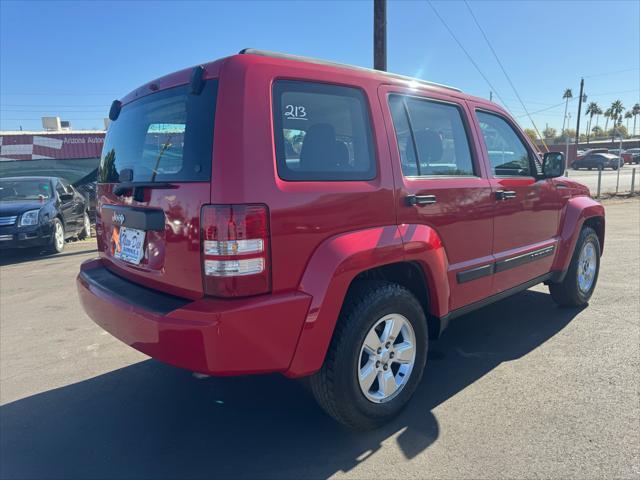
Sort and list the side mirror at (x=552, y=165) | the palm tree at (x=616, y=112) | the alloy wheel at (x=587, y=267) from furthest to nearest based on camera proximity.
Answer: the palm tree at (x=616, y=112), the alloy wheel at (x=587, y=267), the side mirror at (x=552, y=165)

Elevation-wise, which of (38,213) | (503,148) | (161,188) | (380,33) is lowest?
(38,213)

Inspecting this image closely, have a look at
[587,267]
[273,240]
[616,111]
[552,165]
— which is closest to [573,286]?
[587,267]

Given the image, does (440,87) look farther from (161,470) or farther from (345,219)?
(161,470)

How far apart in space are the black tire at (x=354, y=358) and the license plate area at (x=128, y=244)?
1200 mm

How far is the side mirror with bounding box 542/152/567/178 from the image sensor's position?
3969 mm

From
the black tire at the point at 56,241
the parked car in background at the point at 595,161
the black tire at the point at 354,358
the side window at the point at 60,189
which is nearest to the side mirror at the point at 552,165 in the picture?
the black tire at the point at 354,358

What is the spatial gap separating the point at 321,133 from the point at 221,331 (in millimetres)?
1167

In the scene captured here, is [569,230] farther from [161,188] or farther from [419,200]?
[161,188]

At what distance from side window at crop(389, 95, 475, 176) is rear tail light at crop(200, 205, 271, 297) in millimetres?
1112

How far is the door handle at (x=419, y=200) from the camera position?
2.76 m

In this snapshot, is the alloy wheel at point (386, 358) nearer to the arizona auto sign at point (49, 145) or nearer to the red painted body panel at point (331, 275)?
the red painted body panel at point (331, 275)

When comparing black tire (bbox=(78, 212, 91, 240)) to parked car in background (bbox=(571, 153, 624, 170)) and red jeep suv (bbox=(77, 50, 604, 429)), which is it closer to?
red jeep suv (bbox=(77, 50, 604, 429))

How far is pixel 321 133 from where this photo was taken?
2494mm

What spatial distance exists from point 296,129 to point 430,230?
1.09 metres
